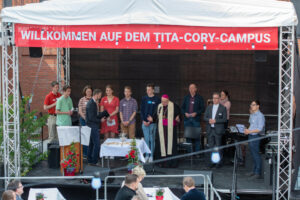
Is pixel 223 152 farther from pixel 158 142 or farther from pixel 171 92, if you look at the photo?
pixel 171 92

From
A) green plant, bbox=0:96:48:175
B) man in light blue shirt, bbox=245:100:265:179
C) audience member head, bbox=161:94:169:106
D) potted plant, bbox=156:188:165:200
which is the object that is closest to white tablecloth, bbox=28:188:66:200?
green plant, bbox=0:96:48:175

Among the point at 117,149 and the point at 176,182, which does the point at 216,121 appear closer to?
the point at 176,182

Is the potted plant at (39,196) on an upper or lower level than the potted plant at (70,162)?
lower

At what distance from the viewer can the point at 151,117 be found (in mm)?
10312

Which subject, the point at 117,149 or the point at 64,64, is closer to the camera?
the point at 117,149

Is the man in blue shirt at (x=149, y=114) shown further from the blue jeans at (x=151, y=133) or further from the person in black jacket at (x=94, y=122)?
the person in black jacket at (x=94, y=122)

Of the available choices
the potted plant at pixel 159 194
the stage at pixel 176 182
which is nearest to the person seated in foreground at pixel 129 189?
the potted plant at pixel 159 194

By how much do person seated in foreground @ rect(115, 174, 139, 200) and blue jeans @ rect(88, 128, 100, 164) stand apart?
3.88 m

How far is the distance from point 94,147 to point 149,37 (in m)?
2.93

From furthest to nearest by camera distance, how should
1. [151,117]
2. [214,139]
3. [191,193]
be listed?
[151,117], [214,139], [191,193]

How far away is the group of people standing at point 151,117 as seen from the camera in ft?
32.5

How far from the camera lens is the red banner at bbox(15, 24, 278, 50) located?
28.1ft

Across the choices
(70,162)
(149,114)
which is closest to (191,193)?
(70,162)

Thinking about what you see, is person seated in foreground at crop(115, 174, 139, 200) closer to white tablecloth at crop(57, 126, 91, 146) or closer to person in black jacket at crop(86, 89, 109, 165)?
white tablecloth at crop(57, 126, 91, 146)
